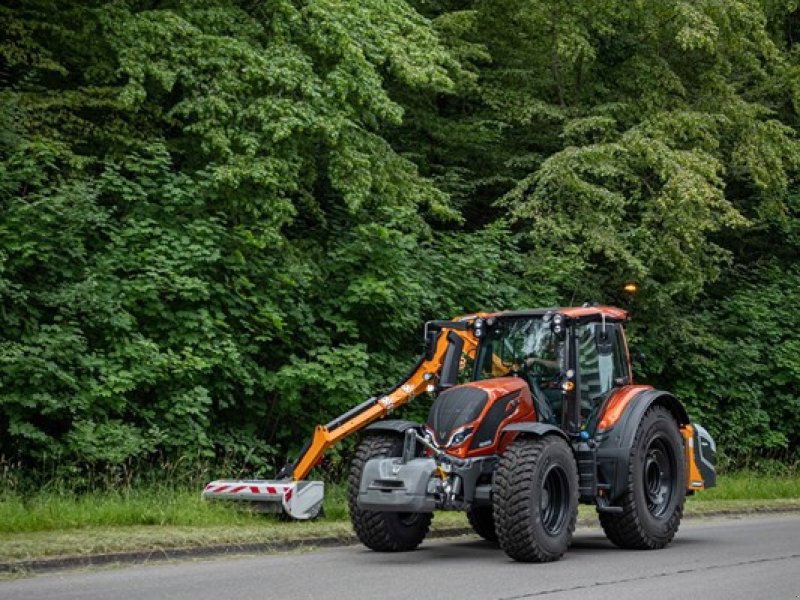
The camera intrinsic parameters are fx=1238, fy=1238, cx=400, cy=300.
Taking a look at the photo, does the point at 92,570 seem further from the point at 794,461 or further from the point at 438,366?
the point at 794,461

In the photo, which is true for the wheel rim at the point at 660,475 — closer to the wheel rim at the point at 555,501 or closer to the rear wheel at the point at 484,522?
the rear wheel at the point at 484,522

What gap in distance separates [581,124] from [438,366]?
448 inches

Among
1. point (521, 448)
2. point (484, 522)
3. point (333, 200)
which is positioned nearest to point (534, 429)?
point (521, 448)

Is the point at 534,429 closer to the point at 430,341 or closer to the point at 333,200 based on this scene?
the point at 430,341

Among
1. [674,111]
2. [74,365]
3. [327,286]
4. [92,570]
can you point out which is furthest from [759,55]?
[92,570]

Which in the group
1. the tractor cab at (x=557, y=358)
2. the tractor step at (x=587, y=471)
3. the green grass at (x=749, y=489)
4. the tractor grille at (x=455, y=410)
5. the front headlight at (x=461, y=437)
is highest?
the tractor cab at (x=557, y=358)

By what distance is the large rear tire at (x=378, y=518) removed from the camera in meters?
13.0

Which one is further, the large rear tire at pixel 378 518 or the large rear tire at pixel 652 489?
the large rear tire at pixel 652 489

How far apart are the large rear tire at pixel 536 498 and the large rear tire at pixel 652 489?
4.19 feet

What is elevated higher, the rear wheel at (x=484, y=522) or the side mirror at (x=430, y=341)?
the side mirror at (x=430, y=341)

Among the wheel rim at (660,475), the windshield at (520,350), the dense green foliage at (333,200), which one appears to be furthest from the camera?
the dense green foliage at (333,200)

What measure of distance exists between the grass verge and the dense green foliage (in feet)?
5.56

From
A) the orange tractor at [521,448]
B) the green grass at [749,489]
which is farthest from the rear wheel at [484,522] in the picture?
the green grass at [749,489]

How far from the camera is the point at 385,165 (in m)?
21.3
